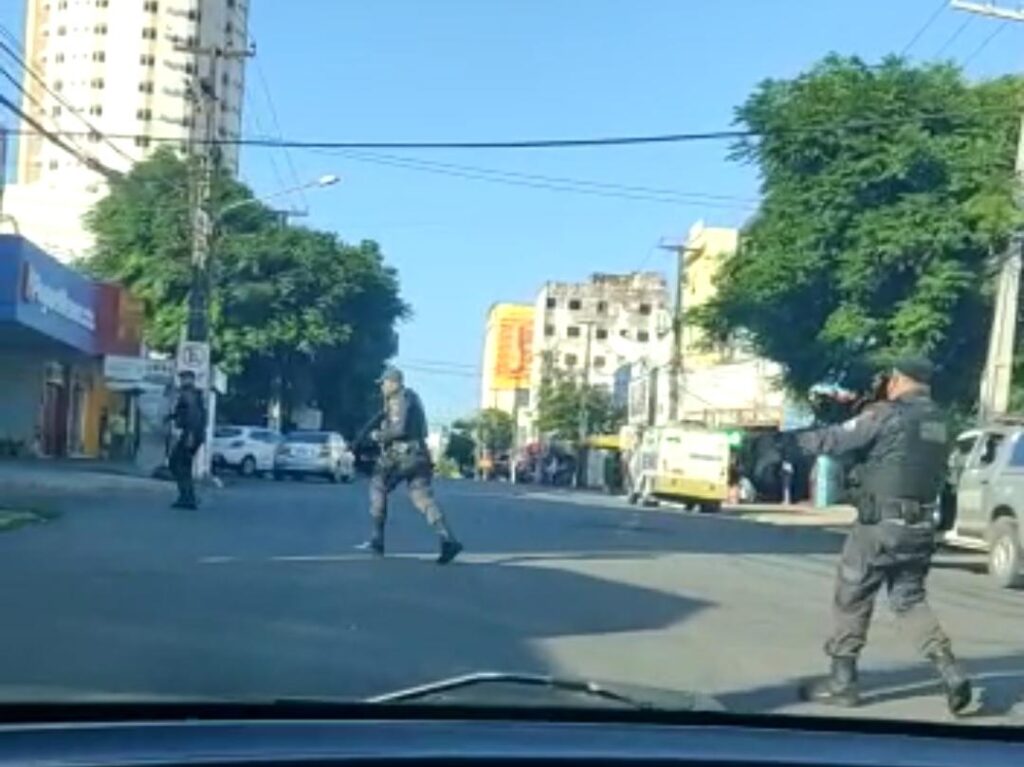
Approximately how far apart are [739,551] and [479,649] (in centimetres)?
1268

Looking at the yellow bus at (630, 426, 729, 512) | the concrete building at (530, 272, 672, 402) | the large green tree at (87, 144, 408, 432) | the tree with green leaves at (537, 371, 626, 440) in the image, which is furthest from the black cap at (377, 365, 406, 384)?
the concrete building at (530, 272, 672, 402)

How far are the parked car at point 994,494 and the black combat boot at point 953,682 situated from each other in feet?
33.5

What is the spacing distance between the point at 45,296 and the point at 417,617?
2999cm

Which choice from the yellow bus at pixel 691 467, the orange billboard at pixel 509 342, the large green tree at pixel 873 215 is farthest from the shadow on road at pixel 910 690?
the orange billboard at pixel 509 342

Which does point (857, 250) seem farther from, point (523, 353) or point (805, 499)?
point (523, 353)

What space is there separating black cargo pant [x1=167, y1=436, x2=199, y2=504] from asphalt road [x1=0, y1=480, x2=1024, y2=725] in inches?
112

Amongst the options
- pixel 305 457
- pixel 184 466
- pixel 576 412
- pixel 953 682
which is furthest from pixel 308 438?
pixel 576 412

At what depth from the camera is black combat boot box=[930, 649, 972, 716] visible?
10.1m

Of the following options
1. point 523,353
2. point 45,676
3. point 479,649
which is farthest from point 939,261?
point 523,353

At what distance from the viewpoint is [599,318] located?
6501 inches

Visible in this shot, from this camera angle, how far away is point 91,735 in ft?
7.63

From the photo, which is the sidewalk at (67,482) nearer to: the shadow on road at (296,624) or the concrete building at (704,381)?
the shadow on road at (296,624)

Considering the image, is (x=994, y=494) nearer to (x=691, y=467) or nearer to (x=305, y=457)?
(x=691, y=467)

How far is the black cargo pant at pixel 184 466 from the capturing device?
26156mm
